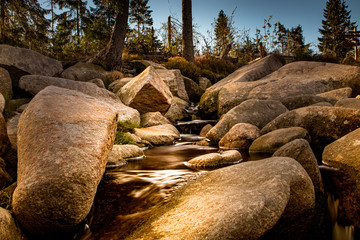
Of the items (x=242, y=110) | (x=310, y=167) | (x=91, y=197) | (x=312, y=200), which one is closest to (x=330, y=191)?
(x=310, y=167)

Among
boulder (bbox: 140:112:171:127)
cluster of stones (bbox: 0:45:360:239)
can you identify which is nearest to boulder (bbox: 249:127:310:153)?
cluster of stones (bbox: 0:45:360:239)

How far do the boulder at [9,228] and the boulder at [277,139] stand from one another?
13.7 ft

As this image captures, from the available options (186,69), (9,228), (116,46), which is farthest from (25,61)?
(9,228)

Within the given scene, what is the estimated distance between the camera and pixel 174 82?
10.8 metres

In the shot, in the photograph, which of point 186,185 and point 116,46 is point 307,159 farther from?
point 116,46

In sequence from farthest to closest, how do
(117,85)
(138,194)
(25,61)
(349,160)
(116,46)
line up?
(116,46)
(117,85)
(25,61)
(349,160)
(138,194)

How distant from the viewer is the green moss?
540 cm

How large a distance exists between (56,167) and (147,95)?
19.6 feet

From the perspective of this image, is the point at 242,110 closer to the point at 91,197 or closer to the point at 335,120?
the point at 335,120

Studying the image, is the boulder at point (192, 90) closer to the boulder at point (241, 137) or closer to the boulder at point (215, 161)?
the boulder at point (241, 137)

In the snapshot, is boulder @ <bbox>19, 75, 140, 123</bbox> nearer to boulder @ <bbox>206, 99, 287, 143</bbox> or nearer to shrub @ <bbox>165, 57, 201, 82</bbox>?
boulder @ <bbox>206, 99, 287, 143</bbox>

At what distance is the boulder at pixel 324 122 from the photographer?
4.40 m

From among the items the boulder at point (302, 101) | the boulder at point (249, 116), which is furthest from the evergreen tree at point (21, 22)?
the boulder at point (302, 101)

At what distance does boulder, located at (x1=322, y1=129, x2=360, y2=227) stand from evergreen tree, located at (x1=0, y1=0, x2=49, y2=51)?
34.6 ft
